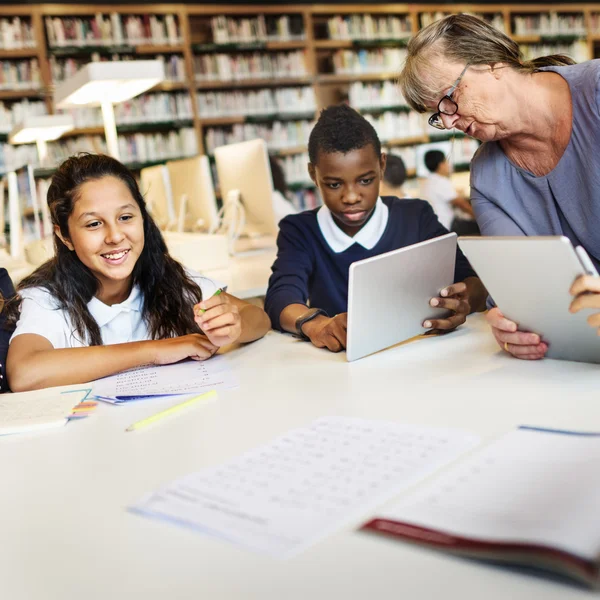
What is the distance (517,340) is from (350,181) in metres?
0.75

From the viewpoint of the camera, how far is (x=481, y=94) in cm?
129

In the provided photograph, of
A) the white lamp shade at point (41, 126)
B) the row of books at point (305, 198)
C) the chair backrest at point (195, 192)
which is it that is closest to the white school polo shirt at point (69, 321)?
the chair backrest at point (195, 192)

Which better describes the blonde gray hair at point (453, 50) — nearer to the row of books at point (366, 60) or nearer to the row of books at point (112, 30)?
the row of books at point (112, 30)

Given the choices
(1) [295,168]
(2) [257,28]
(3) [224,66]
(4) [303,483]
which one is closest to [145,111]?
(3) [224,66]

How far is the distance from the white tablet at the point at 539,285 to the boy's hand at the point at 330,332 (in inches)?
11.3

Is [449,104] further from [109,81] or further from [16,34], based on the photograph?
[16,34]

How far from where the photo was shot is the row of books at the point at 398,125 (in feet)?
21.7

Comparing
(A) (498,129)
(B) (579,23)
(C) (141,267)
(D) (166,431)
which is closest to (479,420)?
(D) (166,431)

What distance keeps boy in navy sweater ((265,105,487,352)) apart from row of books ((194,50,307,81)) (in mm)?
4252

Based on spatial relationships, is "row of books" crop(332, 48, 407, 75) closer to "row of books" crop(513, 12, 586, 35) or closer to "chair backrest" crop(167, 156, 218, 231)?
"row of books" crop(513, 12, 586, 35)

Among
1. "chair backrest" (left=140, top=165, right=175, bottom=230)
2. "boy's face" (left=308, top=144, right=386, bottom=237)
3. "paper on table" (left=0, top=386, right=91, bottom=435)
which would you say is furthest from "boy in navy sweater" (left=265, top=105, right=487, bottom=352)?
"chair backrest" (left=140, top=165, right=175, bottom=230)

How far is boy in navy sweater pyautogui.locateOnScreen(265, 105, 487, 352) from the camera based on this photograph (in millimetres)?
1722

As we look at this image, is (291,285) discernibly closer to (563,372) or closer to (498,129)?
(498,129)

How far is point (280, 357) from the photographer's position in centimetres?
134
